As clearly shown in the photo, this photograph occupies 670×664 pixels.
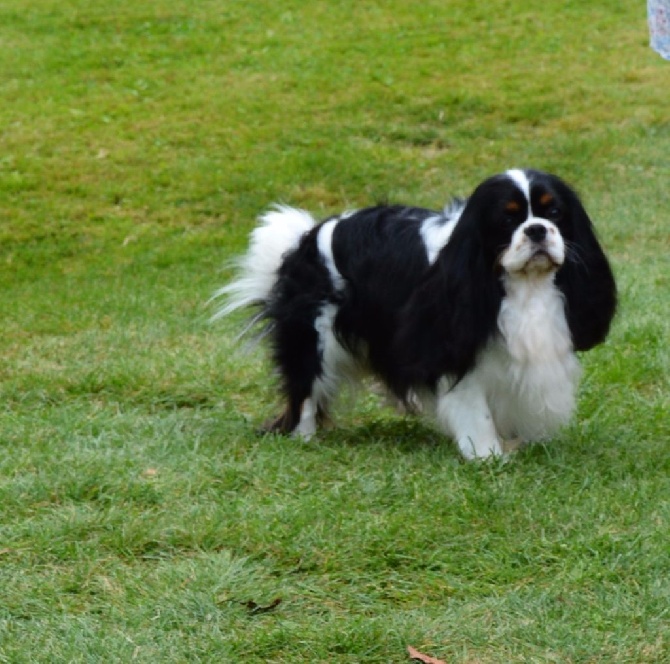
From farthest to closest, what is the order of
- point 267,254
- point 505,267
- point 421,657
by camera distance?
point 267,254, point 505,267, point 421,657

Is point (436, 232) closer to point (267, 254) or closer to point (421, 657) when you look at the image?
point (267, 254)

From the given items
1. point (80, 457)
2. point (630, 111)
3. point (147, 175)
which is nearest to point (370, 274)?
point (80, 457)

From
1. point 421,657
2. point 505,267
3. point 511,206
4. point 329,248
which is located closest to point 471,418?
point 505,267

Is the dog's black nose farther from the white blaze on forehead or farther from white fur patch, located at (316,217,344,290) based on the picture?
white fur patch, located at (316,217,344,290)

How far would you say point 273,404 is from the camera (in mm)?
6887

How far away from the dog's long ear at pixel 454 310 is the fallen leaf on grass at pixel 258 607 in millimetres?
1657

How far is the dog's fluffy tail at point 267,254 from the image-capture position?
6.59 metres

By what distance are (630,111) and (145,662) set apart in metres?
12.5

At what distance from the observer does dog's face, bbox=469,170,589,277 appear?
540 cm

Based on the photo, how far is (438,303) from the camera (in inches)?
225

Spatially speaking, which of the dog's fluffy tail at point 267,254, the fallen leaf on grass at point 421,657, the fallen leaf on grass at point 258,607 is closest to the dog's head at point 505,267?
the dog's fluffy tail at point 267,254

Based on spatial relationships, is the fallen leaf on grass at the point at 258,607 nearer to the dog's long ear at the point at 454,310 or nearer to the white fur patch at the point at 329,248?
the dog's long ear at the point at 454,310

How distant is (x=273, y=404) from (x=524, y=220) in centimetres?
191

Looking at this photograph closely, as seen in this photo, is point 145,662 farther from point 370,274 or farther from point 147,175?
point 147,175
